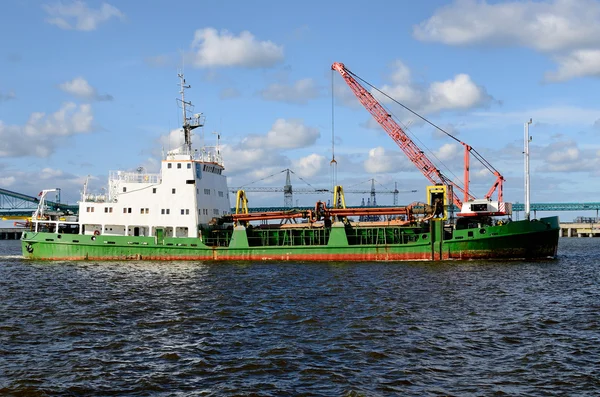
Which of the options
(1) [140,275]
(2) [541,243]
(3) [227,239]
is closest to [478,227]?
(2) [541,243]

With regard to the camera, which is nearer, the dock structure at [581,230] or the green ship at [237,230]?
the green ship at [237,230]

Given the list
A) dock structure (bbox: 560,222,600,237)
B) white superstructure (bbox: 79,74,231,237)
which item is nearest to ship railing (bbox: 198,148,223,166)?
white superstructure (bbox: 79,74,231,237)

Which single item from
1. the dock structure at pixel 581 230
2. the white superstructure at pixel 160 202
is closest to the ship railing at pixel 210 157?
the white superstructure at pixel 160 202

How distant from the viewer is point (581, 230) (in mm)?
151500

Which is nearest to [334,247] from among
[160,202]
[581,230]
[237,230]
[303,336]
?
[237,230]

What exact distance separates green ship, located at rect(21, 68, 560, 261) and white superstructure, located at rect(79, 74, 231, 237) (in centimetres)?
8

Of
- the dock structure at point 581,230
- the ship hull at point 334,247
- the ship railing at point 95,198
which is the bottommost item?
the dock structure at point 581,230

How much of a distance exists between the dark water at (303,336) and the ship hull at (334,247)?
9.10m

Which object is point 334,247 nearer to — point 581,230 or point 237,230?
point 237,230

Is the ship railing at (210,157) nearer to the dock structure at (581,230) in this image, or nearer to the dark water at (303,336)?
the dark water at (303,336)

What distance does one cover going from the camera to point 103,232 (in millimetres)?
48000

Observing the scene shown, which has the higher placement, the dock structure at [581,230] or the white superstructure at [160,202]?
the white superstructure at [160,202]

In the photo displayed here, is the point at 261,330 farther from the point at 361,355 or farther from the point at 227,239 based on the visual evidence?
the point at 227,239

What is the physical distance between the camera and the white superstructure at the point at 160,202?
1843 inches
